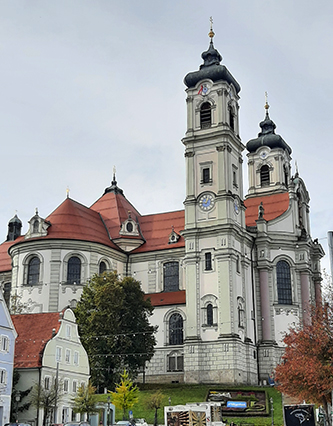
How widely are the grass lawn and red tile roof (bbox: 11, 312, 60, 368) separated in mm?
A: 8342

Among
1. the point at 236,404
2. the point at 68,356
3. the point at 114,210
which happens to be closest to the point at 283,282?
the point at 236,404

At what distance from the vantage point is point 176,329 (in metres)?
61.3

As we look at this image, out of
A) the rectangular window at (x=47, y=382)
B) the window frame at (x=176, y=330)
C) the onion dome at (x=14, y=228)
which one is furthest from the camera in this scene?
the onion dome at (x=14, y=228)

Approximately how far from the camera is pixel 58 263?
61.7 meters

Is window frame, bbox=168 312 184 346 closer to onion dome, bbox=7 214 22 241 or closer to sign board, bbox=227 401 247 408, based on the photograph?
sign board, bbox=227 401 247 408

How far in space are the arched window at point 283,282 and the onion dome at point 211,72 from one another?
1892cm

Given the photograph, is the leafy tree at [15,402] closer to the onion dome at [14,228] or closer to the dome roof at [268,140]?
the onion dome at [14,228]

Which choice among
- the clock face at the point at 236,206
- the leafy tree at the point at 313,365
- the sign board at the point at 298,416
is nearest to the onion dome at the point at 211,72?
the clock face at the point at 236,206

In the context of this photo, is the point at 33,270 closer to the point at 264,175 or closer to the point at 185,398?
the point at 185,398

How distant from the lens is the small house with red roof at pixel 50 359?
40.9 meters

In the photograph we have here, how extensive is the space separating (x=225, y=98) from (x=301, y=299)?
69.5 feet

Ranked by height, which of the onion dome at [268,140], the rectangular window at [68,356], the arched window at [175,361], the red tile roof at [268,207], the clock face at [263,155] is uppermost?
the onion dome at [268,140]

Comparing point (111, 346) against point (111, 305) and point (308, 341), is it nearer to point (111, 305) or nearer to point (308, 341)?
point (111, 305)

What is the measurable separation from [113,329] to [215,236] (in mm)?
13799
